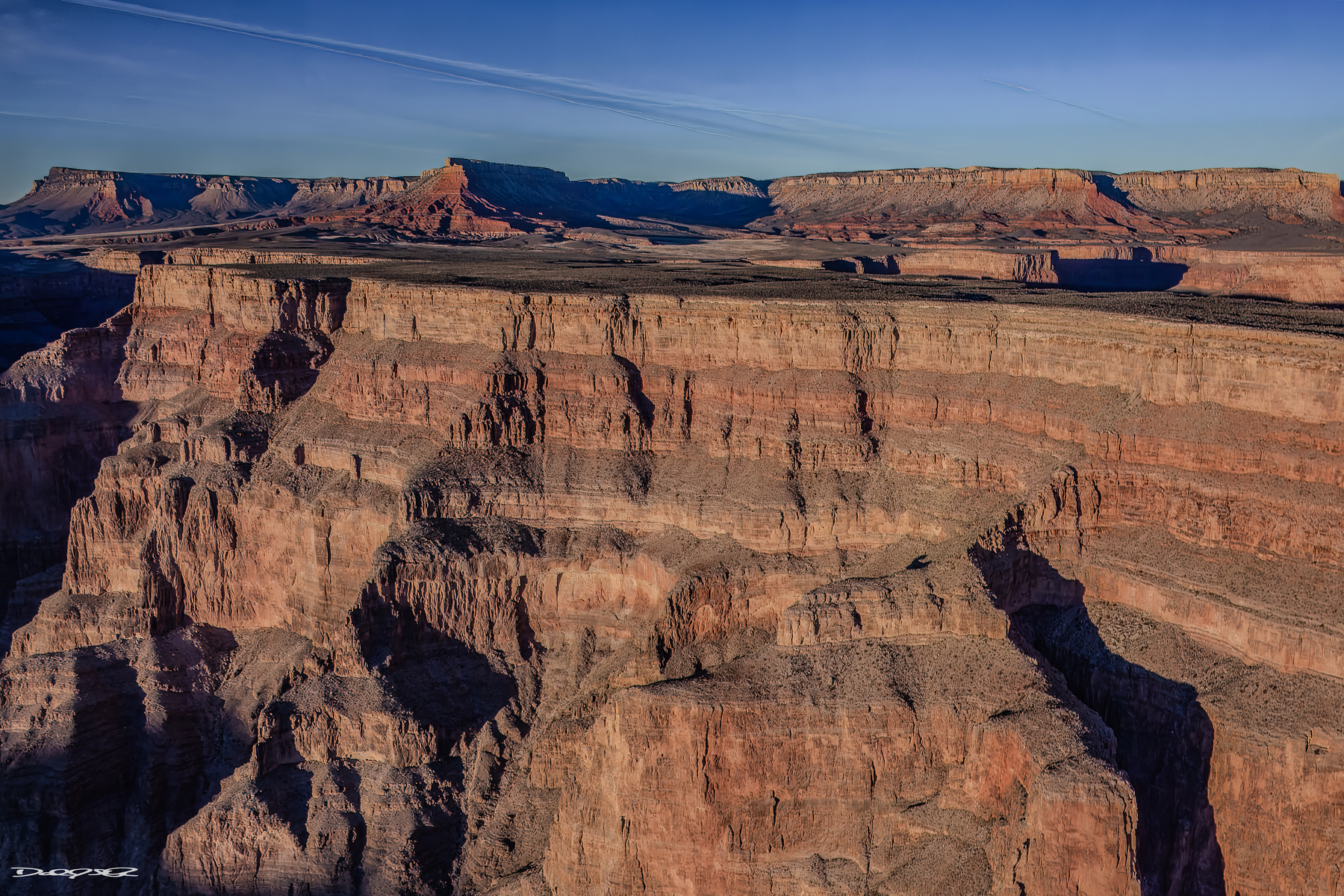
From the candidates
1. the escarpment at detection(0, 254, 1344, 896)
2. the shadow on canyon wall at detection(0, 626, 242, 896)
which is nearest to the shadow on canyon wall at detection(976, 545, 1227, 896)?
the escarpment at detection(0, 254, 1344, 896)

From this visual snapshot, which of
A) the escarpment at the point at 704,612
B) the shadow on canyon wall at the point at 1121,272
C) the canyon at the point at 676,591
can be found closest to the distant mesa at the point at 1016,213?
the shadow on canyon wall at the point at 1121,272

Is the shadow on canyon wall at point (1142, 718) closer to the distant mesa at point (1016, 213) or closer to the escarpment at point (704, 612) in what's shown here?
the escarpment at point (704, 612)

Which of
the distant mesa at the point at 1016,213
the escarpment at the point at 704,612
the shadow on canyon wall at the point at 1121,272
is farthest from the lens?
the distant mesa at the point at 1016,213

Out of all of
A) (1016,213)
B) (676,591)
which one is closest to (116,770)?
(676,591)

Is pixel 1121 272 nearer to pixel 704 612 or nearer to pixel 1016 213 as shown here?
pixel 1016 213

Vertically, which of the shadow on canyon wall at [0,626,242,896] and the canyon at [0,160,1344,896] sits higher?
the canyon at [0,160,1344,896]

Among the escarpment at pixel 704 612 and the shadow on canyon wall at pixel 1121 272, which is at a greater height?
the shadow on canyon wall at pixel 1121 272

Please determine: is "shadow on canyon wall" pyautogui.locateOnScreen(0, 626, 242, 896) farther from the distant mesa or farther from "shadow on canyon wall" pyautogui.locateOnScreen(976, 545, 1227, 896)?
the distant mesa

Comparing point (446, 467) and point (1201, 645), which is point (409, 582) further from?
point (1201, 645)
